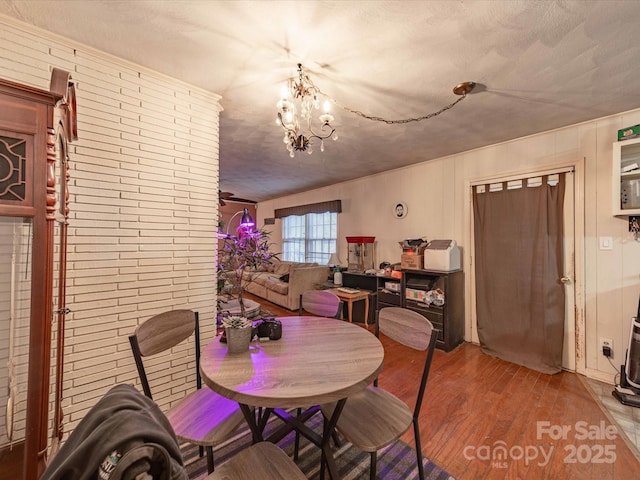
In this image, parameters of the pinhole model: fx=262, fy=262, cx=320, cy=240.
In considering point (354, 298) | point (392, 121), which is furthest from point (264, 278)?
point (392, 121)

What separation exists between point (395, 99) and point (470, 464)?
257 cm

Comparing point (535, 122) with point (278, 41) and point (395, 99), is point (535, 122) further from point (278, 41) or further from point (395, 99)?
point (278, 41)

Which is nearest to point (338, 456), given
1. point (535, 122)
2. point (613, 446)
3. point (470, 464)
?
point (470, 464)

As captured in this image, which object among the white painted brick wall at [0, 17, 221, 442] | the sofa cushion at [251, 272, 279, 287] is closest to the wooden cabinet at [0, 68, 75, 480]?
the white painted brick wall at [0, 17, 221, 442]

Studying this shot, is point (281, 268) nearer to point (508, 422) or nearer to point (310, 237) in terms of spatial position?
point (310, 237)

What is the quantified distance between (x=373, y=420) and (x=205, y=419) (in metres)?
0.82

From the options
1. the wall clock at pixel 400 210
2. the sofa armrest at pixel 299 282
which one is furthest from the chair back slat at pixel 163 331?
the wall clock at pixel 400 210

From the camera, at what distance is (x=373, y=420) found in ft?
4.20

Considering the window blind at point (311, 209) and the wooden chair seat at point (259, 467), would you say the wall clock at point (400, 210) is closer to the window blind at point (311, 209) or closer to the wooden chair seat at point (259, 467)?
the window blind at point (311, 209)

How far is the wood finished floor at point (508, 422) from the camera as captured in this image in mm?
1530

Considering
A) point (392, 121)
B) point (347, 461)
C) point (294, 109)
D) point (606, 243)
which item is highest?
point (392, 121)

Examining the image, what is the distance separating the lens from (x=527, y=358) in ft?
9.02

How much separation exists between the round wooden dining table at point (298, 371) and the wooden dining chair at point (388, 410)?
0.41 feet

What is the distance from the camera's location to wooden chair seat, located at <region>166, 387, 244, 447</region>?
1.17m
